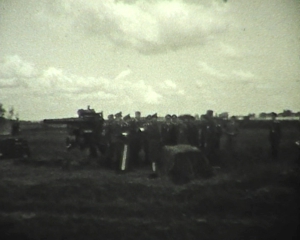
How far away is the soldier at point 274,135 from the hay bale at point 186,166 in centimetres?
103

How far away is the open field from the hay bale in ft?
0.52

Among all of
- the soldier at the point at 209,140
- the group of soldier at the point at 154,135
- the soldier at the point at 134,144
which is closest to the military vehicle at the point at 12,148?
the group of soldier at the point at 154,135

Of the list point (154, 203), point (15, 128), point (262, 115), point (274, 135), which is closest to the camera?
point (154, 203)

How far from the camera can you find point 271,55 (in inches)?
168

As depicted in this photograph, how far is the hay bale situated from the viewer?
4805 millimetres

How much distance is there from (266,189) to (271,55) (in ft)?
6.18

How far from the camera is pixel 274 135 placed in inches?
182

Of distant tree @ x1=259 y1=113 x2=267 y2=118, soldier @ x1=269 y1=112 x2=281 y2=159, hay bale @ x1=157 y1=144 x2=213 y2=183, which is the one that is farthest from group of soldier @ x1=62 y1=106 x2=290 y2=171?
hay bale @ x1=157 y1=144 x2=213 y2=183

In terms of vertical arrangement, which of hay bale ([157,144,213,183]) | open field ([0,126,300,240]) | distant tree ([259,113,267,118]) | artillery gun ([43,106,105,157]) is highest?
distant tree ([259,113,267,118])

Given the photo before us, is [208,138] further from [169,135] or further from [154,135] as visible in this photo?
[154,135]

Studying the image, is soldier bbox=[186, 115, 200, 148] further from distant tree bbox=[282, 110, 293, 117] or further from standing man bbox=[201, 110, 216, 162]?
distant tree bbox=[282, 110, 293, 117]

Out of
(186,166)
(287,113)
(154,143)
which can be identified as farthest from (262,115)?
(154,143)

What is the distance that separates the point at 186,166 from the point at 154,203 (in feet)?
3.34

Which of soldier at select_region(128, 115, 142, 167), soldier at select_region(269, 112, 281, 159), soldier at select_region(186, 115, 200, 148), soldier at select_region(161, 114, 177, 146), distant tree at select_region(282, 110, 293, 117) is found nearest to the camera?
distant tree at select_region(282, 110, 293, 117)
